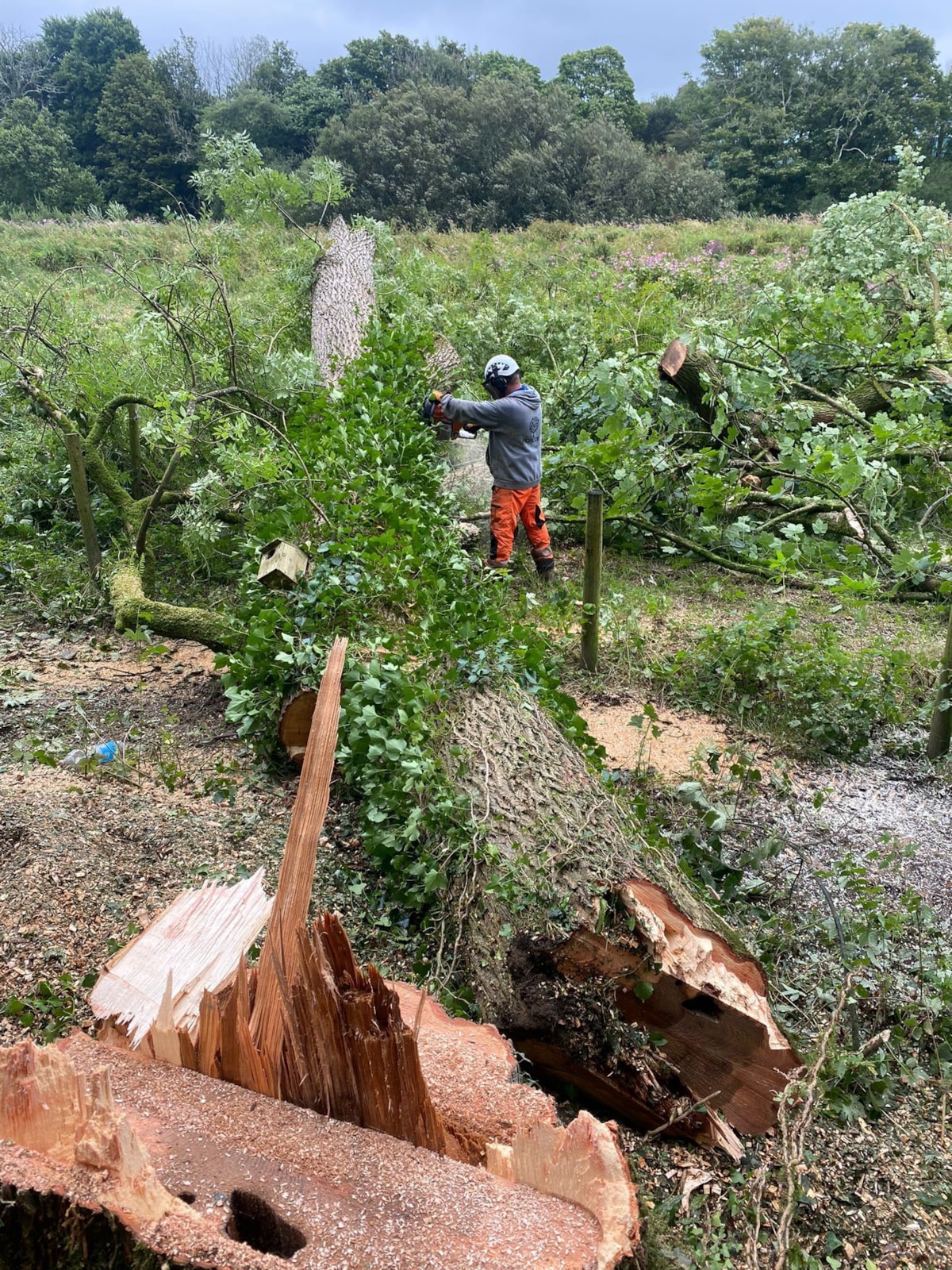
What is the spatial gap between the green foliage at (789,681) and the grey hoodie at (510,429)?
1.89 metres

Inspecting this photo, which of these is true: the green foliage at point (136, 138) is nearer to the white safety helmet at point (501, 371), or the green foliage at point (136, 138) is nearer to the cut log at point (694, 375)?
the cut log at point (694, 375)

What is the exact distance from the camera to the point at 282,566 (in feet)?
13.2

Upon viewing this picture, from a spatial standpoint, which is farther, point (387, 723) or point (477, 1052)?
point (387, 723)

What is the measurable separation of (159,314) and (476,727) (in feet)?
15.5

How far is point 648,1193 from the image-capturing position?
2061 mm

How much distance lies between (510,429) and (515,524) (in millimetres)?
707

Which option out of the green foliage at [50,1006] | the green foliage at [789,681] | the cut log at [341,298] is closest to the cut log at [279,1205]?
the green foliage at [50,1006]

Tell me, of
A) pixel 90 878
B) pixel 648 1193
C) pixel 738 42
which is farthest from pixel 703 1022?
pixel 738 42

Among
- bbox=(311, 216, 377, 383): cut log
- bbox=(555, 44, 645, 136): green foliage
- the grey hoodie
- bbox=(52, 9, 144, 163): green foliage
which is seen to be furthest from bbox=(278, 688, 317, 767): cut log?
bbox=(555, 44, 645, 136): green foliage

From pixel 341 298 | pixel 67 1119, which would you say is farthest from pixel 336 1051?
pixel 341 298

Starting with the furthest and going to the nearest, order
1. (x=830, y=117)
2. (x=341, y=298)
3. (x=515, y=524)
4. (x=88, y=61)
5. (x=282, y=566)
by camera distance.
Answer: (x=88, y=61) < (x=830, y=117) < (x=341, y=298) < (x=515, y=524) < (x=282, y=566)

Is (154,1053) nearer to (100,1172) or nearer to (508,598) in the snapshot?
(100,1172)

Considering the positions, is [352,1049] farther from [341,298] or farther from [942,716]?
[341,298]

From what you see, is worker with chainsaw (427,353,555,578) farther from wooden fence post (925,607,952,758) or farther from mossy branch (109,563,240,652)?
wooden fence post (925,607,952,758)
